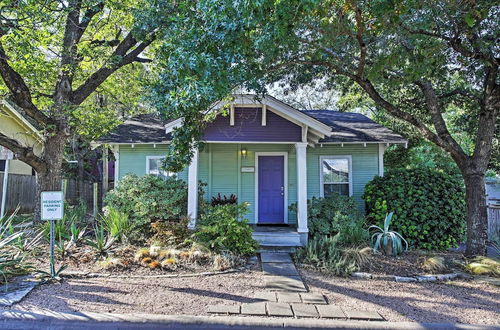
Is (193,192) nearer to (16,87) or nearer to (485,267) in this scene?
(16,87)

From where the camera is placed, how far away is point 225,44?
5.45 m

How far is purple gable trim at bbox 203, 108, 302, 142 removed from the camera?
844 cm

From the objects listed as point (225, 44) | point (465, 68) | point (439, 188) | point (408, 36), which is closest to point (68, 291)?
point (225, 44)

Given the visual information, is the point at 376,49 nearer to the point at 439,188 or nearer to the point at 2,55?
the point at 439,188

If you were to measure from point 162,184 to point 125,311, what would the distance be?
478 cm

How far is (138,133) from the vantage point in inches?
409

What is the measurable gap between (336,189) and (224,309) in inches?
274

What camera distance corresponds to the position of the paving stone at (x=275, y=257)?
276 inches

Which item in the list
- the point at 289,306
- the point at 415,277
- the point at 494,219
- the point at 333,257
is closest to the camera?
the point at 289,306

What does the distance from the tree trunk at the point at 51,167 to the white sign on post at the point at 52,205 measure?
398cm

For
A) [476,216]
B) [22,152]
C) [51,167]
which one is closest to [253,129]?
[476,216]

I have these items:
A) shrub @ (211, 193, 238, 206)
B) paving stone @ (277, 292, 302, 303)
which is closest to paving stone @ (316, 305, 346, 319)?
paving stone @ (277, 292, 302, 303)

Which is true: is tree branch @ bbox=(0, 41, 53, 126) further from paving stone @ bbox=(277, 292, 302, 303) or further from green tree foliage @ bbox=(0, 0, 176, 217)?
paving stone @ bbox=(277, 292, 302, 303)

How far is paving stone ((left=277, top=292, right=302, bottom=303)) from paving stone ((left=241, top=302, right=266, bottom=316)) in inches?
15.1
